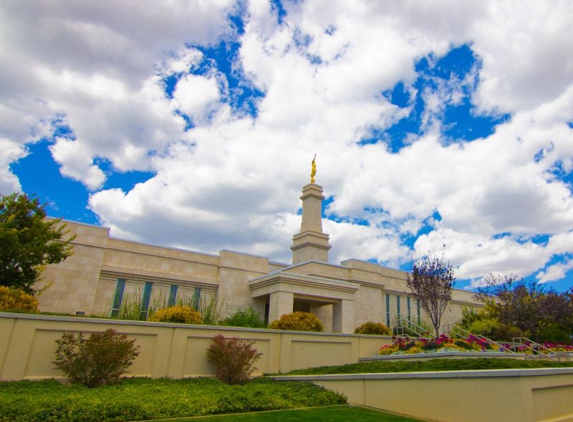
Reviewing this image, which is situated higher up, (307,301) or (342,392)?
(307,301)

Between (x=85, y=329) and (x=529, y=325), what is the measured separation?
86.7ft

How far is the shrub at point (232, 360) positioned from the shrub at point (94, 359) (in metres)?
2.48

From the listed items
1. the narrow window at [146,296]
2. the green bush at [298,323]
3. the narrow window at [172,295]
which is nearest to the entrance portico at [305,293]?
the narrow window at [172,295]

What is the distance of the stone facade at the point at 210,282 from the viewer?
19.6 meters

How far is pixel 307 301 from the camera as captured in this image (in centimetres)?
2406

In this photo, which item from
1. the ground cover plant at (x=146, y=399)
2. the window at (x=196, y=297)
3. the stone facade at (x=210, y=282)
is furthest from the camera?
the window at (x=196, y=297)

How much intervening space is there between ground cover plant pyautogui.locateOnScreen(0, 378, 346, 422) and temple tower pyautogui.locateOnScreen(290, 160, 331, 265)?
17940 mm

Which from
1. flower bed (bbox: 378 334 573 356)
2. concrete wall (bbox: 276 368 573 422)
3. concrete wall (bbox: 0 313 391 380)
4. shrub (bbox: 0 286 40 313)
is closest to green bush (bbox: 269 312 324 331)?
concrete wall (bbox: 0 313 391 380)

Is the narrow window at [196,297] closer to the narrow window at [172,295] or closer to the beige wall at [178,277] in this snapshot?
the beige wall at [178,277]

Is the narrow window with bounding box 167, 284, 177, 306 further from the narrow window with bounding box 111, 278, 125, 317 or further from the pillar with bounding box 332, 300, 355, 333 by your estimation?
the pillar with bounding box 332, 300, 355, 333

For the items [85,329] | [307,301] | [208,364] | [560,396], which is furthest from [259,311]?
[560,396]

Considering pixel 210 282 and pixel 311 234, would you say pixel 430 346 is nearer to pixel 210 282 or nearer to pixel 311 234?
pixel 210 282

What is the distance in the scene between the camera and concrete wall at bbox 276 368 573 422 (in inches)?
243

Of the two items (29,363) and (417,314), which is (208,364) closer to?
(29,363)
